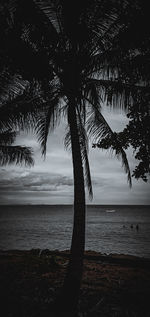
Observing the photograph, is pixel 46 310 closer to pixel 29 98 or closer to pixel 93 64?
pixel 29 98

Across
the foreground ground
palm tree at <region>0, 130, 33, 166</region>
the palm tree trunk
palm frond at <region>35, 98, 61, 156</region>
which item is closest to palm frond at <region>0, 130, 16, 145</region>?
palm tree at <region>0, 130, 33, 166</region>

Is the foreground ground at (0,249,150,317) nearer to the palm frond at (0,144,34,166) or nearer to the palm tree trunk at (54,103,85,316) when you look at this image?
the palm tree trunk at (54,103,85,316)

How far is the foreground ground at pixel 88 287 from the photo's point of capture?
161 inches

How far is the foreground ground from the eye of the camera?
408 cm

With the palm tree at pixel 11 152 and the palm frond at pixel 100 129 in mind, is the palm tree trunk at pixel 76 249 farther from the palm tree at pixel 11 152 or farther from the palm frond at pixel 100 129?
the palm tree at pixel 11 152

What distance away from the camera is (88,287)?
5.48 metres

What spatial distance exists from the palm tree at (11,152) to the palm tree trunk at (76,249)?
5.87 meters

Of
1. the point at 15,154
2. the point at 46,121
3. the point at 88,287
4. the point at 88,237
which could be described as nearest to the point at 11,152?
the point at 15,154

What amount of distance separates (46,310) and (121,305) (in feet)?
5.22

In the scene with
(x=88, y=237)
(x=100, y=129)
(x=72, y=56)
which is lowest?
(x=88, y=237)

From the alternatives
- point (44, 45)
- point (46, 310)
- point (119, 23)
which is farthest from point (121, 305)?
point (119, 23)

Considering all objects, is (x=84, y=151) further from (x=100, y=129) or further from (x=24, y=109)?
(x=24, y=109)

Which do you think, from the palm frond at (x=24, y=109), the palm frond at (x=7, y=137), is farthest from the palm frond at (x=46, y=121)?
the palm frond at (x=7, y=137)

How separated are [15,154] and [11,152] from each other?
323mm
